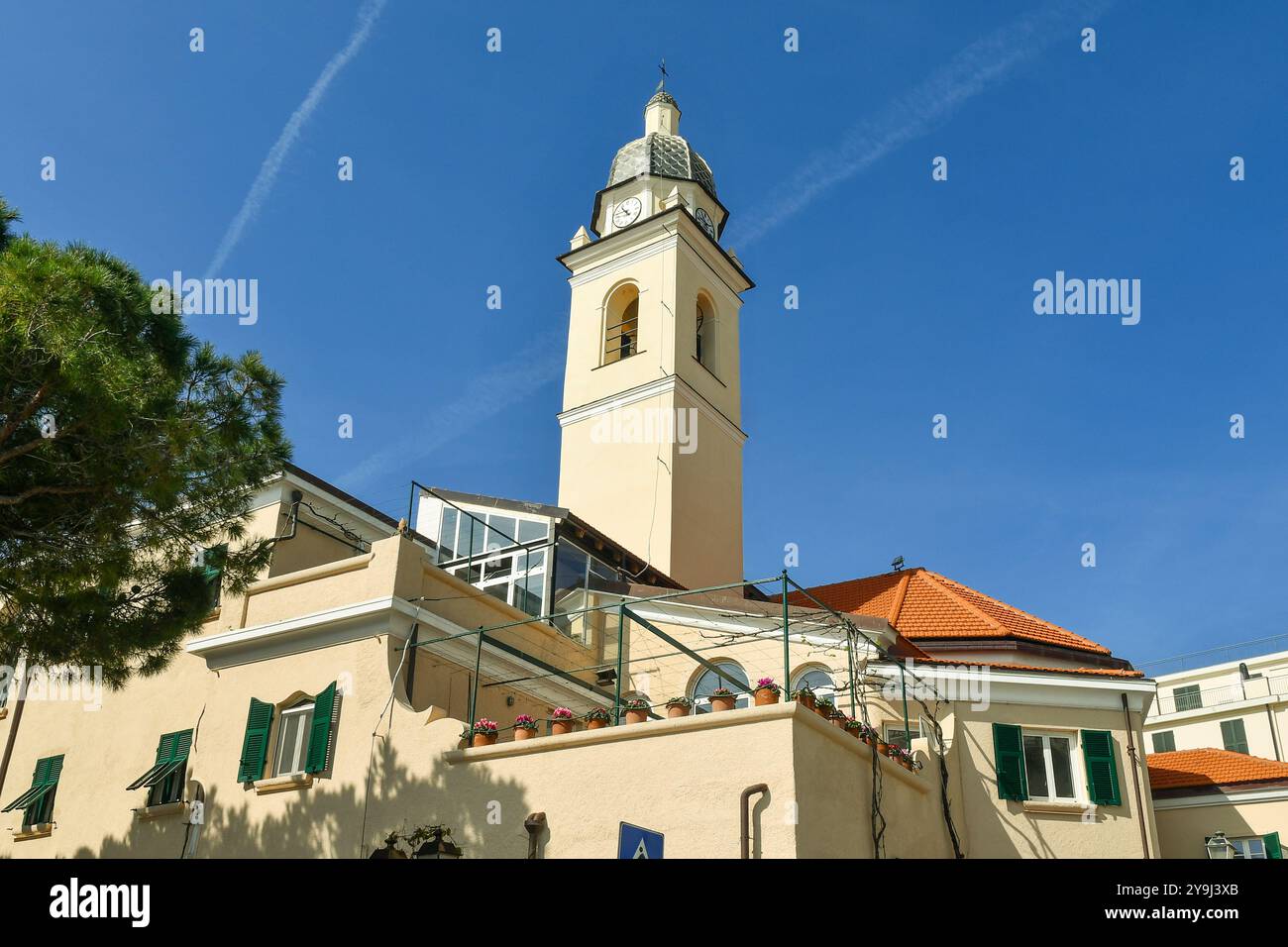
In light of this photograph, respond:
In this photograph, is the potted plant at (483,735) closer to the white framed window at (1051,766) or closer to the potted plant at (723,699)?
the potted plant at (723,699)

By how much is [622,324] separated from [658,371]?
3445 millimetres

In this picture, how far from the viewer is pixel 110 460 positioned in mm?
12781

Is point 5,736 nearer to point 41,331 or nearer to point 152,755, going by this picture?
point 152,755

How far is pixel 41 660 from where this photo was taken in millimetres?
14164

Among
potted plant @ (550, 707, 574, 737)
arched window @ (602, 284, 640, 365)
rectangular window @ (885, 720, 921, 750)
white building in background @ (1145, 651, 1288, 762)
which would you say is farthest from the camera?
white building in background @ (1145, 651, 1288, 762)

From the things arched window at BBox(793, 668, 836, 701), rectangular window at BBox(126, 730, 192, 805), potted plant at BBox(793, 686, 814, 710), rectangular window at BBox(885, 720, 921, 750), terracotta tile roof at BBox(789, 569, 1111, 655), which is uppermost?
terracotta tile roof at BBox(789, 569, 1111, 655)

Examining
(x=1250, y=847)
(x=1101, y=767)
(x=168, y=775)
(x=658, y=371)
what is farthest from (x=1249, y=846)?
(x=168, y=775)

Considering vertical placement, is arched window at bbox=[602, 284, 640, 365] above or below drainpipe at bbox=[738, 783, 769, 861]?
above

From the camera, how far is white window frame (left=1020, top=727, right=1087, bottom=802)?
62.7ft

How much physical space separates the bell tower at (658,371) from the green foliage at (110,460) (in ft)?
55.4

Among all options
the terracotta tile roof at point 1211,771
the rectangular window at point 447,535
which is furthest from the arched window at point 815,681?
the terracotta tile roof at point 1211,771

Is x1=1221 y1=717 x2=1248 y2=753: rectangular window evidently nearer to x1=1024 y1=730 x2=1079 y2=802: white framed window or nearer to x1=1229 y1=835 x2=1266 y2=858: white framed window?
x1=1229 y1=835 x2=1266 y2=858: white framed window

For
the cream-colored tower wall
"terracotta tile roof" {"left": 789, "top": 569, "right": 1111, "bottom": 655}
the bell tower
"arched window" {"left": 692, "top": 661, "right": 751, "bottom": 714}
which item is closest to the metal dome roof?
the bell tower

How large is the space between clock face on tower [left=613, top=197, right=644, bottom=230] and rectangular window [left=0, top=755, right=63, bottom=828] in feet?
76.7
